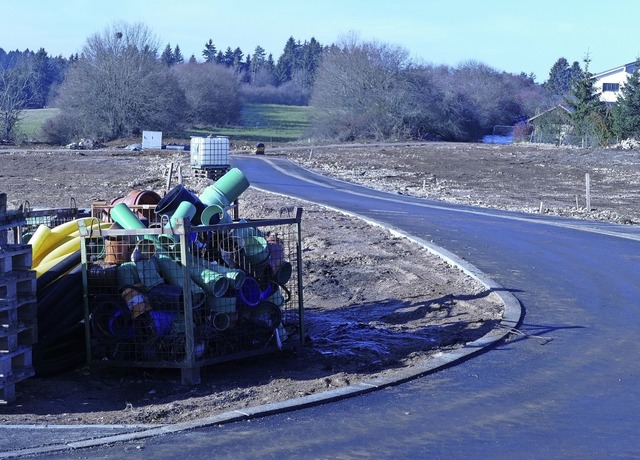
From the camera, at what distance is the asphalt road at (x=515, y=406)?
671cm

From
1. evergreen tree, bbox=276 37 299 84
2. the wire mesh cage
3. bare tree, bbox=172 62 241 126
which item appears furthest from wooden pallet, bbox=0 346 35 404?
evergreen tree, bbox=276 37 299 84

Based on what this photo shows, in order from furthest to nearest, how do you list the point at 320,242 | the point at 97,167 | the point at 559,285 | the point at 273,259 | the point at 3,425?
the point at 97,167 < the point at 320,242 < the point at 559,285 < the point at 273,259 < the point at 3,425

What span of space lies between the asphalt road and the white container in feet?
14.5

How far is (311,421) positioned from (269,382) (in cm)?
157

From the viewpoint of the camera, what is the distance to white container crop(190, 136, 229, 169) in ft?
42.7

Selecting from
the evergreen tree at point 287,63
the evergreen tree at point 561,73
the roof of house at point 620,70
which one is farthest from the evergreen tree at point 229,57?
the roof of house at point 620,70

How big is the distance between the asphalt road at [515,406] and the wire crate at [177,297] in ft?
6.24

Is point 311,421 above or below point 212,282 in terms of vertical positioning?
below

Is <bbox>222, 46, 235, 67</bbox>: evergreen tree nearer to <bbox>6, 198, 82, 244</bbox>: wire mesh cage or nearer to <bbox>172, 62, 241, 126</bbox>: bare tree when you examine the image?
<bbox>172, 62, 241, 126</bbox>: bare tree

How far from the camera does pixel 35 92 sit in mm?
139750

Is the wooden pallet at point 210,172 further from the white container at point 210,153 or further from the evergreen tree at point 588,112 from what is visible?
the evergreen tree at point 588,112

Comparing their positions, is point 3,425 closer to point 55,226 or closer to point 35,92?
point 55,226

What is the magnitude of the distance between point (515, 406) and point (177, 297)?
3430 mm

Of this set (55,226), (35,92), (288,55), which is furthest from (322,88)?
(288,55)
